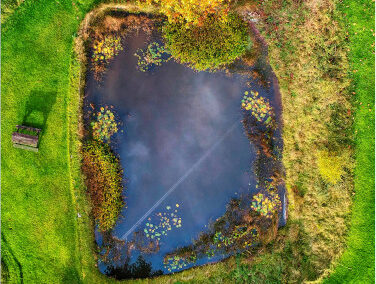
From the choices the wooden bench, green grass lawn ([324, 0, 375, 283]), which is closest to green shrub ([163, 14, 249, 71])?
green grass lawn ([324, 0, 375, 283])

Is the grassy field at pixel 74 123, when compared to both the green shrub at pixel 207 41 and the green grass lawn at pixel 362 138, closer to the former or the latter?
the green grass lawn at pixel 362 138

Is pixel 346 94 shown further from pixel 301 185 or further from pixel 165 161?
pixel 165 161

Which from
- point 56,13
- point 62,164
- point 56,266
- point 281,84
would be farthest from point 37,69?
point 281,84

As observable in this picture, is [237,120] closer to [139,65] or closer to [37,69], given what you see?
[139,65]

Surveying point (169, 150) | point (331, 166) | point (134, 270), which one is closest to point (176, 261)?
point (134, 270)

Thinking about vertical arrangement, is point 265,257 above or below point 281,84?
below

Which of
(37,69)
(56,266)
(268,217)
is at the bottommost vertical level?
(56,266)

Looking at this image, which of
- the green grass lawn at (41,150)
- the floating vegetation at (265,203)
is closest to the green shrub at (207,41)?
the green grass lawn at (41,150)

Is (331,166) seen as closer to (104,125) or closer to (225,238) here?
(225,238)
